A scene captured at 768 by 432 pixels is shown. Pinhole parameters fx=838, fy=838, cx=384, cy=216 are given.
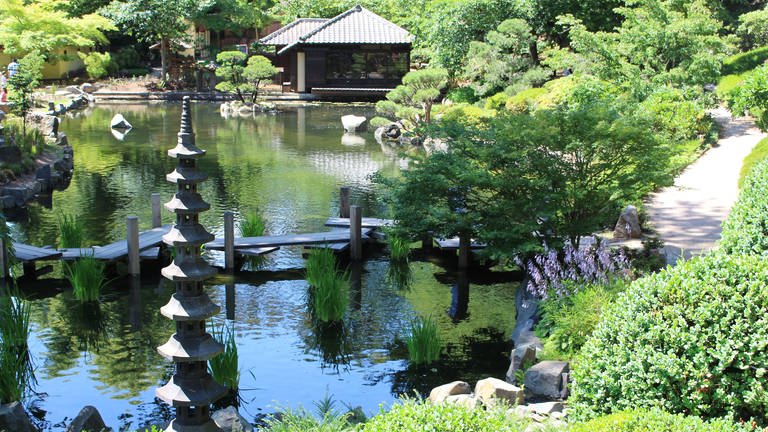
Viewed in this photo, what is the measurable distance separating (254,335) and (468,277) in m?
4.40

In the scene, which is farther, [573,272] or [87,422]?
[573,272]

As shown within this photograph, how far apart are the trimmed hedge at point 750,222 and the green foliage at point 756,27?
24.2m

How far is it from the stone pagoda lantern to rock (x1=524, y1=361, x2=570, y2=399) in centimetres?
381

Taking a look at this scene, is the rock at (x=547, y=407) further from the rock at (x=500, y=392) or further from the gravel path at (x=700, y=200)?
the gravel path at (x=700, y=200)

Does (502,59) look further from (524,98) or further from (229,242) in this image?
(229,242)

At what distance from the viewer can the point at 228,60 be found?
133 ft

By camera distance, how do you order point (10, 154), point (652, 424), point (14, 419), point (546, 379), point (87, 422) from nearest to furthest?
point (652, 424)
point (87, 422)
point (14, 419)
point (546, 379)
point (10, 154)

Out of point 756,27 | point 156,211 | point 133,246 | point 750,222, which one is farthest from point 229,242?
point 756,27

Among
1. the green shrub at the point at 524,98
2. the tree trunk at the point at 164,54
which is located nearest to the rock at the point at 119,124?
the tree trunk at the point at 164,54

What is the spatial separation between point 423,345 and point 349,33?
3752cm

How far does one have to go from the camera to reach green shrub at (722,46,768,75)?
2737 cm

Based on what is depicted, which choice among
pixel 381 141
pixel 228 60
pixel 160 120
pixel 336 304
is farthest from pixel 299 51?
pixel 336 304

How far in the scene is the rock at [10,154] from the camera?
21.2m

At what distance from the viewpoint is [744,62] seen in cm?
2792
